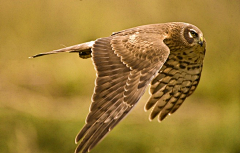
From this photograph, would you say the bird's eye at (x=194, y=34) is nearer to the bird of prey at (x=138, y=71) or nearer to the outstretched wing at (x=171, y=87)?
the bird of prey at (x=138, y=71)

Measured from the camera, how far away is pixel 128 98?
17.9 ft

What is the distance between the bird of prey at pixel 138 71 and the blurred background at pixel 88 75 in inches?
84.4

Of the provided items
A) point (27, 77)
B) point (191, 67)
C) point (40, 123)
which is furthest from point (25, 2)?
point (191, 67)

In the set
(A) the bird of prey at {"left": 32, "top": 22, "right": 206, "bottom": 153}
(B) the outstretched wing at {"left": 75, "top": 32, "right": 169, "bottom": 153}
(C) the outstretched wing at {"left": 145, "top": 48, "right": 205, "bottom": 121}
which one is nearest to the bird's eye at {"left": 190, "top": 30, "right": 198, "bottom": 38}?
(A) the bird of prey at {"left": 32, "top": 22, "right": 206, "bottom": 153}

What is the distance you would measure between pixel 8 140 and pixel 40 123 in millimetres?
675

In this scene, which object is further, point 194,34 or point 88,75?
point 88,75

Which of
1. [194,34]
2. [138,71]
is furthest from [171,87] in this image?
[138,71]

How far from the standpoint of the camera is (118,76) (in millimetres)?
5660

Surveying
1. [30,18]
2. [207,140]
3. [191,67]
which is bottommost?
[207,140]

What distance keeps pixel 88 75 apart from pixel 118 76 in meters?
4.04

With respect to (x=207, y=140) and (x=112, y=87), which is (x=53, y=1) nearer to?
(x=207, y=140)

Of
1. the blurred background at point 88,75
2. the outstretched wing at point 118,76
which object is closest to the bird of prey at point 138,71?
the outstretched wing at point 118,76

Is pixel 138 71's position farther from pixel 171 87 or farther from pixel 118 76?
pixel 171 87

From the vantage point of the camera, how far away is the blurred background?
9.18m
